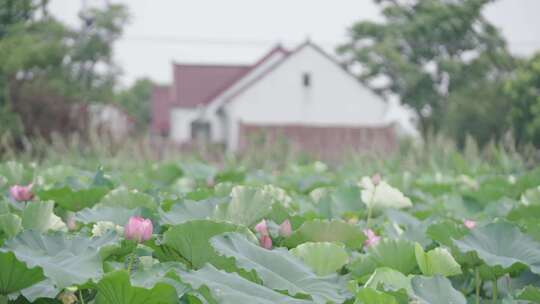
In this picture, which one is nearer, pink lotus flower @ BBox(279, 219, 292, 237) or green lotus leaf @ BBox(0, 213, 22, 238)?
green lotus leaf @ BBox(0, 213, 22, 238)

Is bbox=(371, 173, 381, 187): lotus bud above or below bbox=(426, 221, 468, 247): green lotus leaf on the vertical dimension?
above

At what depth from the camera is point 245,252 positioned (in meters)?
1.15

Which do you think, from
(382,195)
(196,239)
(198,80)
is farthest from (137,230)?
(198,80)

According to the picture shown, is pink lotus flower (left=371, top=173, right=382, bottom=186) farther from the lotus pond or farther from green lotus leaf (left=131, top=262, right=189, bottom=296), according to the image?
green lotus leaf (left=131, top=262, right=189, bottom=296)

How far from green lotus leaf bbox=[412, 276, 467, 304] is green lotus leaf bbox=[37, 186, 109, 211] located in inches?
38.1

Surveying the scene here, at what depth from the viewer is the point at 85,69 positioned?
29.4 metres

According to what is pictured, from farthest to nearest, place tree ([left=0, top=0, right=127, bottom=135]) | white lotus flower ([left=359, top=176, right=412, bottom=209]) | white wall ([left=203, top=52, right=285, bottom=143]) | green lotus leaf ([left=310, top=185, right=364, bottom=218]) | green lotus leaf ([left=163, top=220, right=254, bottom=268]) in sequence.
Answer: white wall ([left=203, top=52, right=285, bottom=143]) → tree ([left=0, top=0, right=127, bottom=135]) → green lotus leaf ([left=310, top=185, right=364, bottom=218]) → white lotus flower ([left=359, top=176, right=412, bottom=209]) → green lotus leaf ([left=163, top=220, right=254, bottom=268])

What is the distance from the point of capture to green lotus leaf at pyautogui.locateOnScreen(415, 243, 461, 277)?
129cm

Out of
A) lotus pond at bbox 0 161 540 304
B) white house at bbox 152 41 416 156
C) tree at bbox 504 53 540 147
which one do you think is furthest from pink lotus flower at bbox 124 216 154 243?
white house at bbox 152 41 416 156

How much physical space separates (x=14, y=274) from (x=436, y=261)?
0.65m

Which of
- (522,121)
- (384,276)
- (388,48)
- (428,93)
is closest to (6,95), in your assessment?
(522,121)

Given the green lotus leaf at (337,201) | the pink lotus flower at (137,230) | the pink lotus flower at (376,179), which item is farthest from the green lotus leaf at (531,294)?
the green lotus leaf at (337,201)

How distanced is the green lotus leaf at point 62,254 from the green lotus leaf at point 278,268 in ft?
0.55

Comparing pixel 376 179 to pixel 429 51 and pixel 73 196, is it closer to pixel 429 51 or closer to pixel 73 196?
pixel 73 196
